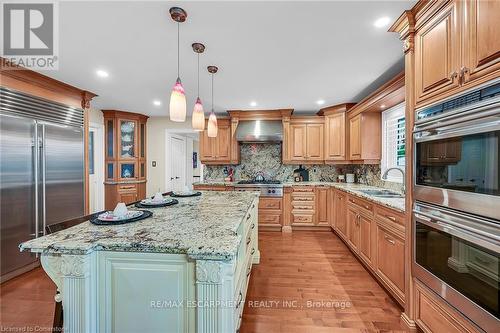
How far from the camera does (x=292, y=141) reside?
452 centimetres

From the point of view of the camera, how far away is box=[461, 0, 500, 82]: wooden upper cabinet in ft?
3.57

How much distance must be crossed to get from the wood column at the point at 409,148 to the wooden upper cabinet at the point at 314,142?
271cm

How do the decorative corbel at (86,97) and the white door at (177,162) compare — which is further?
the white door at (177,162)

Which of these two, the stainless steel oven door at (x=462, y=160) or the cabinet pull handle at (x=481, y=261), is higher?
the stainless steel oven door at (x=462, y=160)

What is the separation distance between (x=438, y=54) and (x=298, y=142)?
3093mm

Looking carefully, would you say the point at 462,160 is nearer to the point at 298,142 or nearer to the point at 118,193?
the point at 298,142

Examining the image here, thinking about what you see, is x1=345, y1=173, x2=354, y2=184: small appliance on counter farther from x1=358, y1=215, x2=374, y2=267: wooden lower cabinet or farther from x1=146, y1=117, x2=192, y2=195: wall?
x1=146, y1=117, x2=192, y2=195: wall

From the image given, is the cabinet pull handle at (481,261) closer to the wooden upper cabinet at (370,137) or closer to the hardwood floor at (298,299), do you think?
the hardwood floor at (298,299)

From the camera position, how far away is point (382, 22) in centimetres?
176

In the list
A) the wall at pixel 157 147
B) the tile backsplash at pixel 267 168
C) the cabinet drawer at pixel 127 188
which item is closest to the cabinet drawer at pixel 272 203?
the tile backsplash at pixel 267 168

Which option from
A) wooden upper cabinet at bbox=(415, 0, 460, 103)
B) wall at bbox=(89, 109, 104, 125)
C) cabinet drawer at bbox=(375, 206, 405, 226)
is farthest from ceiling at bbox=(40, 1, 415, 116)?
cabinet drawer at bbox=(375, 206, 405, 226)

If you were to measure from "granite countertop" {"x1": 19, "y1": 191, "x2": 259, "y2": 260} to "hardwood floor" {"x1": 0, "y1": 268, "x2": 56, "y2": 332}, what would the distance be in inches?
45.7

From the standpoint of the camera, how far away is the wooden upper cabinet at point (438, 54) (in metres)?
1.31

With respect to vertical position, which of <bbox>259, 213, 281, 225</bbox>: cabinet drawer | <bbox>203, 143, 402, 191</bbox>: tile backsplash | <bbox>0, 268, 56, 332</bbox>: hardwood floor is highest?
<bbox>203, 143, 402, 191</bbox>: tile backsplash
